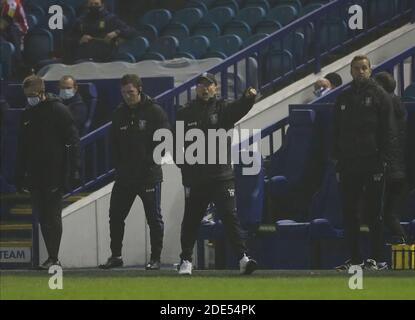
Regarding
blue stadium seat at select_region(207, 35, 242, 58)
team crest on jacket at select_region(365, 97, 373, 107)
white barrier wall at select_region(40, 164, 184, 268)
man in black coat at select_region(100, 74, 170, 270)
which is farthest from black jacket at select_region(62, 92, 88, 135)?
team crest on jacket at select_region(365, 97, 373, 107)

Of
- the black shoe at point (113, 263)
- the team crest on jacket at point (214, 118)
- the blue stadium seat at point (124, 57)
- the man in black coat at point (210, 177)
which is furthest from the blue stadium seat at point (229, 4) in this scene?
the team crest on jacket at point (214, 118)

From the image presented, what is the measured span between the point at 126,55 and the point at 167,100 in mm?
3911

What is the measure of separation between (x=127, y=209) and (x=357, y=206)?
237 centimetres

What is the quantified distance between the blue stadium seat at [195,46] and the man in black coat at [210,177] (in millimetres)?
7009

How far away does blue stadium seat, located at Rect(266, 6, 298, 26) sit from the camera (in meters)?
22.8

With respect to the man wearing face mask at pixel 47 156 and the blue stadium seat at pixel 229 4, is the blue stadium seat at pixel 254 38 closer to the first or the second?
the blue stadium seat at pixel 229 4

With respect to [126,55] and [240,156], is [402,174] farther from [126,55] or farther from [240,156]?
[126,55]

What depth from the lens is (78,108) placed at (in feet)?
67.5

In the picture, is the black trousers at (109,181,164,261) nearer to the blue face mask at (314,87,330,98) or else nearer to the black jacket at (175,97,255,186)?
the black jacket at (175,97,255,186)

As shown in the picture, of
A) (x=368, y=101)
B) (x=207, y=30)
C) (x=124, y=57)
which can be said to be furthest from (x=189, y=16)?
(x=368, y=101)

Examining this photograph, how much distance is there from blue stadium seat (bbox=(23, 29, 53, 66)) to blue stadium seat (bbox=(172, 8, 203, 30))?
1.95 meters

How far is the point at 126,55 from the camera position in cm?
2323

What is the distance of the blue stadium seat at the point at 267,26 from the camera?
2259 cm

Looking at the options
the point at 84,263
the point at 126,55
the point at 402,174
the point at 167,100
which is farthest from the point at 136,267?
Answer: the point at 126,55
